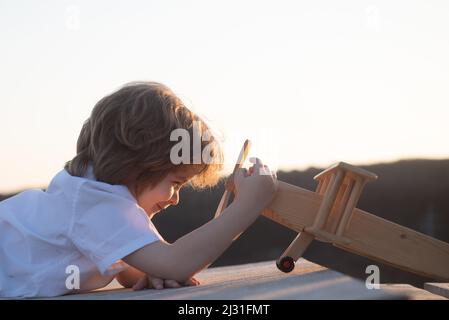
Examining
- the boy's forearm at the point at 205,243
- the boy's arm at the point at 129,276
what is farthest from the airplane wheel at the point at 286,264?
the boy's arm at the point at 129,276

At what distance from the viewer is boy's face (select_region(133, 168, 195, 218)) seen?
2408 mm

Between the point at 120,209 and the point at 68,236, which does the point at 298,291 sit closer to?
the point at 120,209

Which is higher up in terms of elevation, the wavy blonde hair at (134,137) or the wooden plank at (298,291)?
the wavy blonde hair at (134,137)

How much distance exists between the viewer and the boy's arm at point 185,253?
2.11m

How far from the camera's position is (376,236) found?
2430 mm

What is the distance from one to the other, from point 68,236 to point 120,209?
205mm

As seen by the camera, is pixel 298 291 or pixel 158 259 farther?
pixel 158 259

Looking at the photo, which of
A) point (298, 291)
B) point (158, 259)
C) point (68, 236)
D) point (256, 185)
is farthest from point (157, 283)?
point (298, 291)

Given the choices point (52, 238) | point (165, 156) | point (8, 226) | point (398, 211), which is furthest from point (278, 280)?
point (398, 211)

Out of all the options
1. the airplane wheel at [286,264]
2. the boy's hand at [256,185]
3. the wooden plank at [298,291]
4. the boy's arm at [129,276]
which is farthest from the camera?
the boy's arm at [129,276]

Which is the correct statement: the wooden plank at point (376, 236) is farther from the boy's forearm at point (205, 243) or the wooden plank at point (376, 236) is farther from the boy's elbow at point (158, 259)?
the boy's elbow at point (158, 259)

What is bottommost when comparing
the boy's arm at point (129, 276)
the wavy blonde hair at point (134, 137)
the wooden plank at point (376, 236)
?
the boy's arm at point (129, 276)
